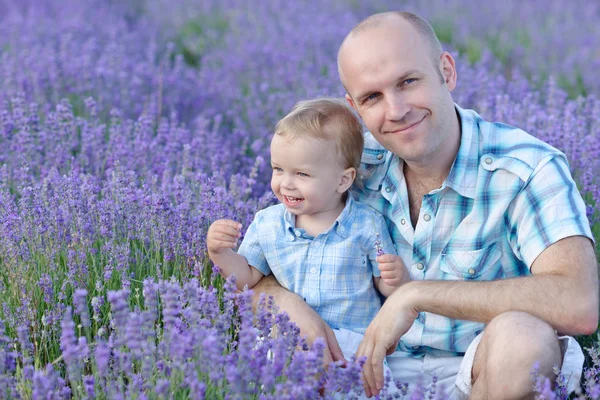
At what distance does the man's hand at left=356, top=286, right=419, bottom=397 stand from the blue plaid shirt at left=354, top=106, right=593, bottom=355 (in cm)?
33

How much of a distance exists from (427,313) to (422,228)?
308mm

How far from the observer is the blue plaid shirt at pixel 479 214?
2928 mm

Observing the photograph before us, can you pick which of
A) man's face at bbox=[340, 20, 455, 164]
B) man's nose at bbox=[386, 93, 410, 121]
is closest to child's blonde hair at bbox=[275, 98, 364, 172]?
man's face at bbox=[340, 20, 455, 164]

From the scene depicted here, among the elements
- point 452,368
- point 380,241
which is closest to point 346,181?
point 380,241

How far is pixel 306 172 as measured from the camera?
10.5 feet

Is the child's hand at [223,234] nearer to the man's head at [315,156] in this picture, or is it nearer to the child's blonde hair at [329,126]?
the man's head at [315,156]

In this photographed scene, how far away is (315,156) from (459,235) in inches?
23.4

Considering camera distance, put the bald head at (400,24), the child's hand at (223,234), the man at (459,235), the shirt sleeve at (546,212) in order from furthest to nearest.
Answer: the bald head at (400,24) < the child's hand at (223,234) < the shirt sleeve at (546,212) < the man at (459,235)

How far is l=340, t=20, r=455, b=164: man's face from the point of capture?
306 centimetres

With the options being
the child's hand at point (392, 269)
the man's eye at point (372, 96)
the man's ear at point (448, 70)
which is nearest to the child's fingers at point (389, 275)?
the child's hand at point (392, 269)

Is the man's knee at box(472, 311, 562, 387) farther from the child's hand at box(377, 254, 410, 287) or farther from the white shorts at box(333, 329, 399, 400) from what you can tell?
the white shorts at box(333, 329, 399, 400)

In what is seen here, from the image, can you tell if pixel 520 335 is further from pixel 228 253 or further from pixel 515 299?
pixel 228 253

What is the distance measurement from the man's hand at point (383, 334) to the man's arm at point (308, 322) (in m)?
0.14

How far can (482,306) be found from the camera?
2814 millimetres
